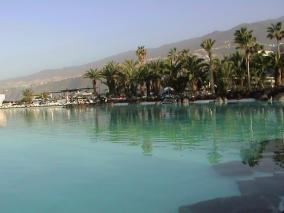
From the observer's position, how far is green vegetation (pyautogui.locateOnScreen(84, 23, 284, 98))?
73.1 m

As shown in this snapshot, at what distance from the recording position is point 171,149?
938 inches

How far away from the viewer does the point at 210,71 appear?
3054 inches

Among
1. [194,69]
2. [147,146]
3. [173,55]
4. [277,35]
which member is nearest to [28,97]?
[173,55]

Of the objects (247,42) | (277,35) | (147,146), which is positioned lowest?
(147,146)

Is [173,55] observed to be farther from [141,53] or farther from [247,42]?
[247,42]

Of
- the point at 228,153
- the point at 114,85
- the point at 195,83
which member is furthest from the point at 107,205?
the point at 114,85

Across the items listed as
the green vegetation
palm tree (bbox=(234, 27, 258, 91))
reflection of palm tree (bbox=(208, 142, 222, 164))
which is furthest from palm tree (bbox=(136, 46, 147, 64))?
reflection of palm tree (bbox=(208, 142, 222, 164))

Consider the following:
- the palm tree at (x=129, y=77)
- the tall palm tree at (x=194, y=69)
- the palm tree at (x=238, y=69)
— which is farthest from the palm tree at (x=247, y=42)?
the palm tree at (x=129, y=77)

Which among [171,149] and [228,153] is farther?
[171,149]

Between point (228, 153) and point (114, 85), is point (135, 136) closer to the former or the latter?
point (228, 153)

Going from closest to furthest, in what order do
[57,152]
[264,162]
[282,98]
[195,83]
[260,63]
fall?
1. [264,162]
2. [57,152]
3. [282,98]
4. [260,63]
5. [195,83]

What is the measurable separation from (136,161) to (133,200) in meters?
6.91

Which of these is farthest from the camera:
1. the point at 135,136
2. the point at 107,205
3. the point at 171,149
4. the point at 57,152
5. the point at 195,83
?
the point at 195,83

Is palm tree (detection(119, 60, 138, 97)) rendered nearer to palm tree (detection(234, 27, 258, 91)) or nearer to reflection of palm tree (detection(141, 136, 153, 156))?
palm tree (detection(234, 27, 258, 91))
